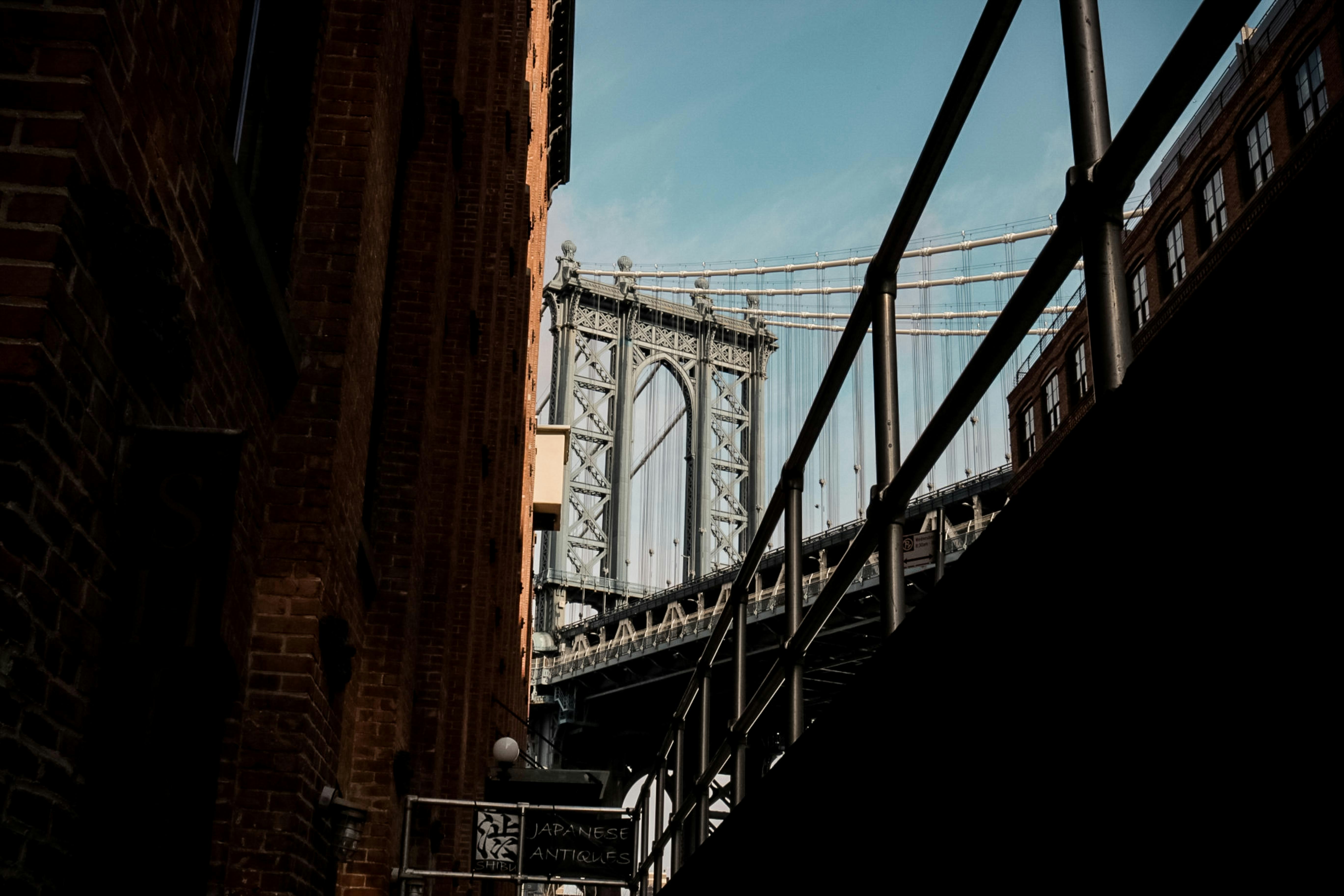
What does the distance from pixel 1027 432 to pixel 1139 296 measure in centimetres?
142

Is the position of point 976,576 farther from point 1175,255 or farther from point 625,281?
point 625,281

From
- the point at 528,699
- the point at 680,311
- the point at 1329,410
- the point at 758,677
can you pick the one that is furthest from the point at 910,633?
the point at 680,311

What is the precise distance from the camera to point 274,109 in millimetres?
5055

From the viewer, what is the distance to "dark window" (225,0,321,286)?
457 centimetres

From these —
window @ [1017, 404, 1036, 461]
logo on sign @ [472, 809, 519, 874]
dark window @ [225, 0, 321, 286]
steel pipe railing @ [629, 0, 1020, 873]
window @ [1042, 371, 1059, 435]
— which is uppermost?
dark window @ [225, 0, 321, 286]

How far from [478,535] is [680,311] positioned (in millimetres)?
52930

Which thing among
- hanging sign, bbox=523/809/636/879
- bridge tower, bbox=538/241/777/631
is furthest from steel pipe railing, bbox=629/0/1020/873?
bridge tower, bbox=538/241/777/631

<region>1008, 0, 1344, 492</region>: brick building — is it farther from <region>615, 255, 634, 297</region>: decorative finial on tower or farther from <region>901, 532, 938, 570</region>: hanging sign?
<region>615, 255, 634, 297</region>: decorative finial on tower

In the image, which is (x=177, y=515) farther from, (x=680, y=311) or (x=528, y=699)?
(x=680, y=311)

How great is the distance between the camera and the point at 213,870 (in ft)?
13.8

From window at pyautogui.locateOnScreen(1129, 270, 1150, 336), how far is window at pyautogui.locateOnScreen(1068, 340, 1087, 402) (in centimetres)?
35

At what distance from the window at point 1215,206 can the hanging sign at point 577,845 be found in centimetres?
1068

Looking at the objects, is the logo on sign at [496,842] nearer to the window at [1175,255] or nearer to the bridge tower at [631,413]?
the window at [1175,255]

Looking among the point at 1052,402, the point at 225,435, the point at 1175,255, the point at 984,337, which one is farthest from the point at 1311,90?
the point at 225,435
